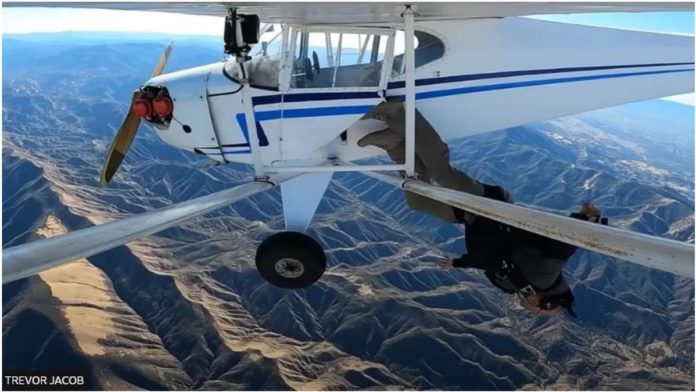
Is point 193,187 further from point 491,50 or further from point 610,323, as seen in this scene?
point 491,50

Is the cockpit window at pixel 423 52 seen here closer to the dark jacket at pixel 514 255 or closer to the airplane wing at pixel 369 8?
the airplane wing at pixel 369 8

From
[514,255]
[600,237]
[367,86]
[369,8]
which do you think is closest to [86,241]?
[600,237]

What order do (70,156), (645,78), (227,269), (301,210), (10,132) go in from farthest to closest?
(10,132) < (70,156) < (227,269) < (301,210) < (645,78)

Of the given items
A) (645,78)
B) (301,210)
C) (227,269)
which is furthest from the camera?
(227,269)

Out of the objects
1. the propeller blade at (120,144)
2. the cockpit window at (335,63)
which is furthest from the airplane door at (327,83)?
the propeller blade at (120,144)

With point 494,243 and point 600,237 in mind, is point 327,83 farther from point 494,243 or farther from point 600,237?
point 600,237

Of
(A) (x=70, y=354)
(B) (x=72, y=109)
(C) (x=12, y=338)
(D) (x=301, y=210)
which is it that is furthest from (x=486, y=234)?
(B) (x=72, y=109)
